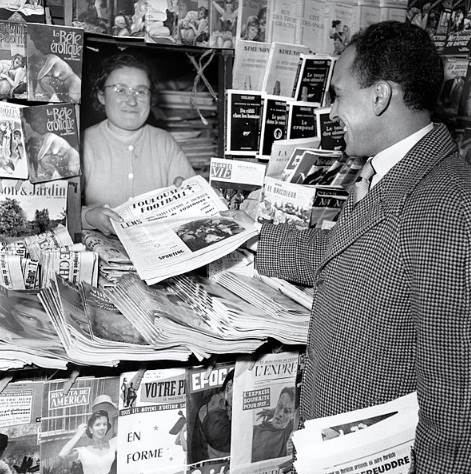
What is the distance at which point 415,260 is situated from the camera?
1138mm

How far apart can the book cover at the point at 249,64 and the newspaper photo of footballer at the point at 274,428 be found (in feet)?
2.75

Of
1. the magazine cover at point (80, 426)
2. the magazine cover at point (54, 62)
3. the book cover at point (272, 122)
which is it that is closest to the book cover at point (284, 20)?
the book cover at point (272, 122)

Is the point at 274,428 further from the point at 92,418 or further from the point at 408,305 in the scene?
the point at 408,305

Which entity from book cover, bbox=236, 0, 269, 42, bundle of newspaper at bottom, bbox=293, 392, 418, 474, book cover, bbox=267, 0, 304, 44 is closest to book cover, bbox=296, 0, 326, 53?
book cover, bbox=267, 0, 304, 44

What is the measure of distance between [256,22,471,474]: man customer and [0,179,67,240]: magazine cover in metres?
0.73

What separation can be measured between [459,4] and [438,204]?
3.52 ft

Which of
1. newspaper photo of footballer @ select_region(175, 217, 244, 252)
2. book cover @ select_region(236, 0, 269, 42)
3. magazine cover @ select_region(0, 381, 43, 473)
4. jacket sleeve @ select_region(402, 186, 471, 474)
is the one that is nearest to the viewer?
jacket sleeve @ select_region(402, 186, 471, 474)

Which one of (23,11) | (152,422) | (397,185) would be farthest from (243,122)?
(152,422)

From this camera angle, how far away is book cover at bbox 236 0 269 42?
1.85m

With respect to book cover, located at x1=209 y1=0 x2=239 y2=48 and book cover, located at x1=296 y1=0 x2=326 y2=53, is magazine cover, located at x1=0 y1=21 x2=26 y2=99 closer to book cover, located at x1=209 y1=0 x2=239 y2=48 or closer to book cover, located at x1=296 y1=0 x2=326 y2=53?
book cover, located at x1=209 y1=0 x2=239 y2=48

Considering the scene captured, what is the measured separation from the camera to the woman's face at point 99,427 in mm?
1605

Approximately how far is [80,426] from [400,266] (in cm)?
87

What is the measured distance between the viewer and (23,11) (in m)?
1.62

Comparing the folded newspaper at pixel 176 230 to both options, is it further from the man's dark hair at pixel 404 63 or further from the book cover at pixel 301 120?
the man's dark hair at pixel 404 63
